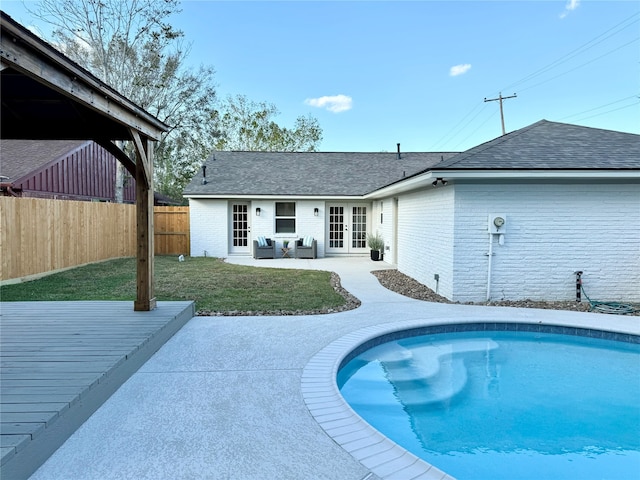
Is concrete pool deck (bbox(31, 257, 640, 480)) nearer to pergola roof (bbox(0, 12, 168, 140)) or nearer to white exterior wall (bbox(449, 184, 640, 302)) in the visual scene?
white exterior wall (bbox(449, 184, 640, 302))

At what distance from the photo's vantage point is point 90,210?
12766mm

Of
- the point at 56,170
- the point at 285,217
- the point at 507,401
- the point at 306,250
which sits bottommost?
the point at 507,401

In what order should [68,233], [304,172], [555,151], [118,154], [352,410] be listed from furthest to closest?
1. [304,172]
2. [68,233]
3. [555,151]
4. [118,154]
5. [352,410]

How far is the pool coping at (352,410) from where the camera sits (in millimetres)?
2545

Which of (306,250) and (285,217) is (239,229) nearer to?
(285,217)

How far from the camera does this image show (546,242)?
7.75 m

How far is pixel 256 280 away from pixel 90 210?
247 inches

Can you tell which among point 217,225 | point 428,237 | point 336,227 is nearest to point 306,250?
point 336,227

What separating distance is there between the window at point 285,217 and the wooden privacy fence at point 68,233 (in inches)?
150

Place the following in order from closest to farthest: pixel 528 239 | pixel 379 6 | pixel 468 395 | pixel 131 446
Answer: pixel 131 446
pixel 468 395
pixel 528 239
pixel 379 6

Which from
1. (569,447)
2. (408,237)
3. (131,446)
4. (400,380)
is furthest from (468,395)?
(408,237)

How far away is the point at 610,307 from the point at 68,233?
12879mm

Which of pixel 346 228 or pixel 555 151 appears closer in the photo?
pixel 555 151

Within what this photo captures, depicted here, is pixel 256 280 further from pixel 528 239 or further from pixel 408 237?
pixel 528 239
